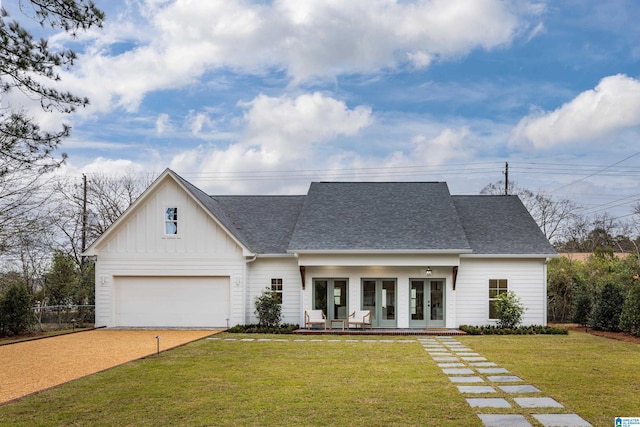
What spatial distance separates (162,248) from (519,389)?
1500 cm

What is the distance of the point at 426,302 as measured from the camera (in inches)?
817

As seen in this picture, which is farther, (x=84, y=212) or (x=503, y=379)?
(x=84, y=212)

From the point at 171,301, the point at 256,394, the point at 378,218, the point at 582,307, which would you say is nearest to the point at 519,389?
the point at 256,394

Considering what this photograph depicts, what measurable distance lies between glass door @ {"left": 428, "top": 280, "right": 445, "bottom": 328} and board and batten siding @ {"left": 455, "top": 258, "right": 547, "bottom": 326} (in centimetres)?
60

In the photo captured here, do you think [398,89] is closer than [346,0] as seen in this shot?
No

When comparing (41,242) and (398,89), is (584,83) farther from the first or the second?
(41,242)

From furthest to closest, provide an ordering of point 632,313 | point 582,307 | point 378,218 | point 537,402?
point 582,307 < point 378,218 < point 632,313 < point 537,402

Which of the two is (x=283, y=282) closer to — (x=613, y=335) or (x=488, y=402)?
(x=613, y=335)

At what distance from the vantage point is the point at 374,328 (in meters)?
20.5

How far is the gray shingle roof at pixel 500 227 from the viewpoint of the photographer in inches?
827

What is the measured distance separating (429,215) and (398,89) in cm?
520

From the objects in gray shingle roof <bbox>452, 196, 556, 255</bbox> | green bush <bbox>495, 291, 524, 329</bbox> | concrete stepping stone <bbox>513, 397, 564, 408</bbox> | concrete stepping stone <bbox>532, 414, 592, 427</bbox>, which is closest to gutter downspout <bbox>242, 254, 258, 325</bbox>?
gray shingle roof <bbox>452, 196, 556, 255</bbox>

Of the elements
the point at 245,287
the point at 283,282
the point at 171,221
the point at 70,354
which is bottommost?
the point at 70,354

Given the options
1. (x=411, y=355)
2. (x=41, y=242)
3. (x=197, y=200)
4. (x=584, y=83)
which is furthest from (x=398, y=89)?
(x=41, y=242)
